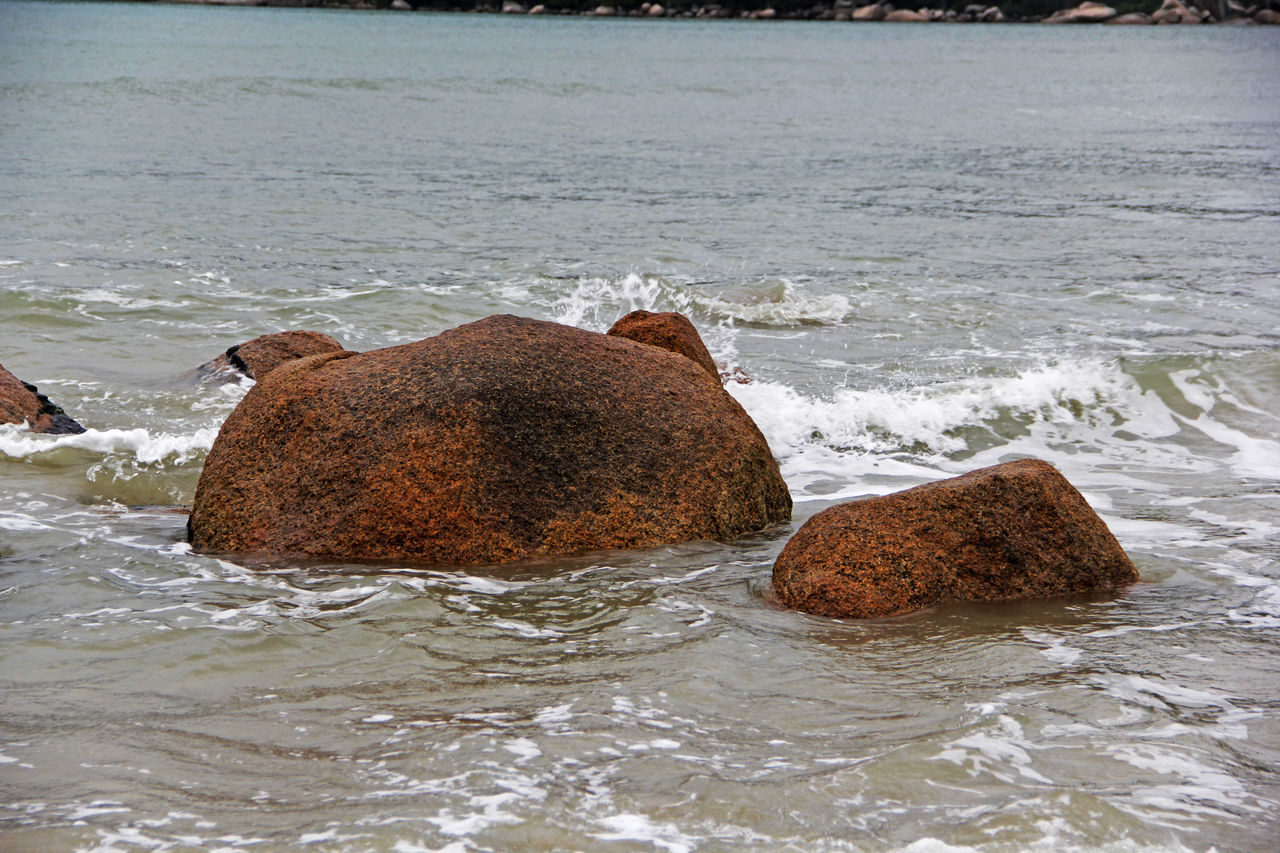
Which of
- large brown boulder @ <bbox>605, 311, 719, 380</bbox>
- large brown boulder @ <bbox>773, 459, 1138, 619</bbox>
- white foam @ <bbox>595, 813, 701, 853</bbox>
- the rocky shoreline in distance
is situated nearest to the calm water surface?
white foam @ <bbox>595, 813, 701, 853</bbox>

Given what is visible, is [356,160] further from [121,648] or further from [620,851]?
[620,851]

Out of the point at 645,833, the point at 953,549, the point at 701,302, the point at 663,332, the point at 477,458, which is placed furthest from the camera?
the point at 701,302

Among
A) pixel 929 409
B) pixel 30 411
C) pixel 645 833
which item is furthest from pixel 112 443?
pixel 929 409

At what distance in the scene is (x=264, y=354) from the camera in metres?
8.32

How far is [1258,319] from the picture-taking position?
11.1 metres

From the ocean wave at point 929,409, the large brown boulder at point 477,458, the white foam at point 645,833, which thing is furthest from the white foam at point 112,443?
the white foam at point 645,833

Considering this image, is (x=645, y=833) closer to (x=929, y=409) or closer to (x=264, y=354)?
(x=929, y=409)

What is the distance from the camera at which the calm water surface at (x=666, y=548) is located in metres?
3.26

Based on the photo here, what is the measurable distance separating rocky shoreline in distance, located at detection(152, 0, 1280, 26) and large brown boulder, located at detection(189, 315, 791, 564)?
9723 cm

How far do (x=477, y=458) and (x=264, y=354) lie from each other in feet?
12.5

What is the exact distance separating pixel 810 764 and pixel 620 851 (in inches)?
28.1

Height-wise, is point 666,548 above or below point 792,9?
below

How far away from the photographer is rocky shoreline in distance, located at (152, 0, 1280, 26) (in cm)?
9438

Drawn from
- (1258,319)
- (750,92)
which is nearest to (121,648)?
(1258,319)
